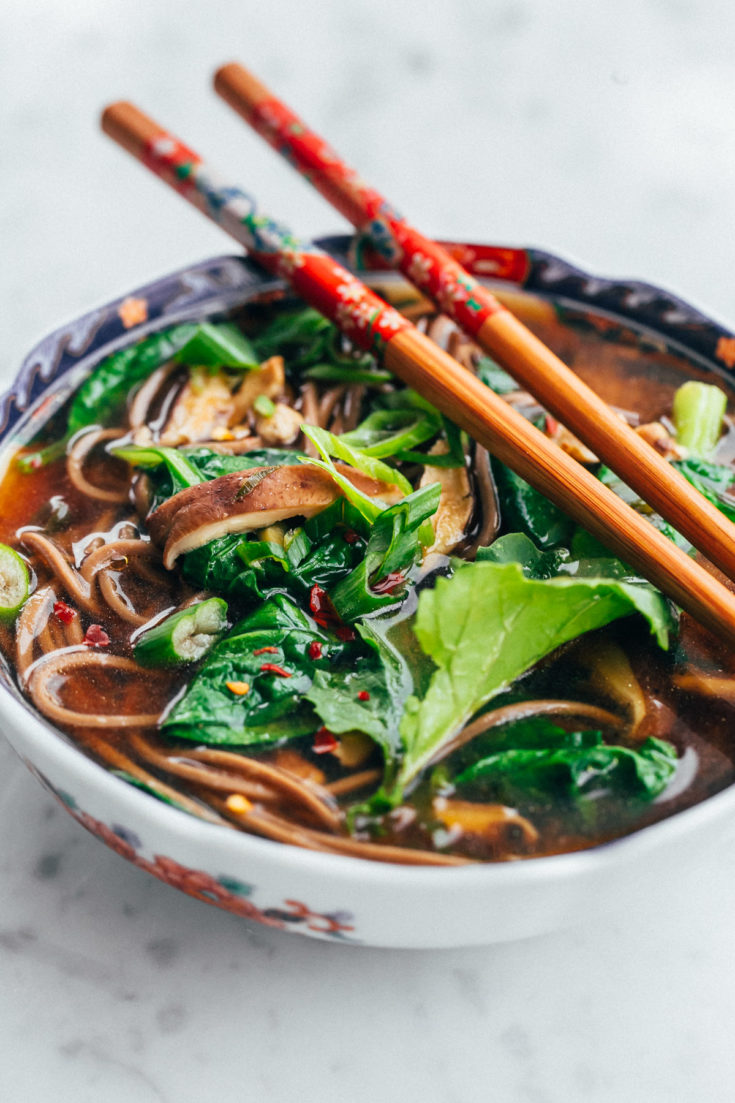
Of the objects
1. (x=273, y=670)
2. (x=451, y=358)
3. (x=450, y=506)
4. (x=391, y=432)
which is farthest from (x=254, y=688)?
(x=451, y=358)

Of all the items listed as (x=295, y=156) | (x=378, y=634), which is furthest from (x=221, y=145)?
(x=378, y=634)

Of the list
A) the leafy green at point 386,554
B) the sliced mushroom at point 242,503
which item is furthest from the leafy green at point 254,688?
the sliced mushroom at point 242,503

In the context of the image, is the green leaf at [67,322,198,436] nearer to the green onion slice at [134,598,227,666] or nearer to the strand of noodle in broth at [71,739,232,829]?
the green onion slice at [134,598,227,666]

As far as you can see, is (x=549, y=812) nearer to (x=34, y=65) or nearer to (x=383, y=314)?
(x=383, y=314)

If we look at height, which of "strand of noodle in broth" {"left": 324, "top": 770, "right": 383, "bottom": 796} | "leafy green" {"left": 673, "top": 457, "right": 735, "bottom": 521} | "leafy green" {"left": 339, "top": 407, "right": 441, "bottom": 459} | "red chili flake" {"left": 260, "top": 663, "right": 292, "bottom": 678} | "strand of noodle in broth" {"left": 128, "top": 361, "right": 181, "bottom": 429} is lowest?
"strand of noodle in broth" {"left": 324, "top": 770, "right": 383, "bottom": 796}

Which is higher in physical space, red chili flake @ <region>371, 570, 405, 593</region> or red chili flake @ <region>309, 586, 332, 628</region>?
red chili flake @ <region>371, 570, 405, 593</region>

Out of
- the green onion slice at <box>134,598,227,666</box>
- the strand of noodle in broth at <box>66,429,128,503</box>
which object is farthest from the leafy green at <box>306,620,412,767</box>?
the strand of noodle in broth at <box>66,429,128,503</box>

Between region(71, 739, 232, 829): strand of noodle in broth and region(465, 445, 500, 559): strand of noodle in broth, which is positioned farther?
region(465, 445, 500, 559): strand of noodle in broth

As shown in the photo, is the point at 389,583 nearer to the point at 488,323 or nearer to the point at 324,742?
the point at 324,742
